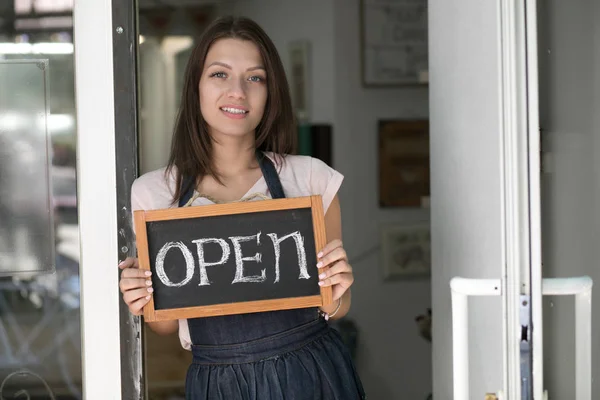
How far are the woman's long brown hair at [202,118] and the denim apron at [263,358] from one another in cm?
5

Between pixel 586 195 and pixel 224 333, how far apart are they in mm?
816

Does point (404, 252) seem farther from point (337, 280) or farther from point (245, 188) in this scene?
point (337, 280)

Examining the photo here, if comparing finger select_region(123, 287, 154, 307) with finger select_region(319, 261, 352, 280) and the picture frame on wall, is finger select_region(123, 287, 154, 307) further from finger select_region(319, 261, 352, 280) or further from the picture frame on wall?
the picture frame on wall

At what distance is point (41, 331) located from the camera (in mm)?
1862

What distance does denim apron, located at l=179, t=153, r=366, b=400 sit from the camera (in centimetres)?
162

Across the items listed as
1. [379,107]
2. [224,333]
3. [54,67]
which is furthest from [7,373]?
[379,107]

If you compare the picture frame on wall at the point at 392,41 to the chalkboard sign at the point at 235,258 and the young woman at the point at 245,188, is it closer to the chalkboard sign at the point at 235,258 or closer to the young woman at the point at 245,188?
the young woman at the point at 245,188

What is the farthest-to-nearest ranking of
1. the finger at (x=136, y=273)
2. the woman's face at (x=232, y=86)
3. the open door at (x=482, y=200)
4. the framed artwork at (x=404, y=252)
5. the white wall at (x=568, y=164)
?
the framed artwork at (x=404, y=252) < the woman's face at (x=232, y=86) < the finger at (x=136, y=273) < the white wall at (x=568, y=164) < the open door at (x=482, y=200)

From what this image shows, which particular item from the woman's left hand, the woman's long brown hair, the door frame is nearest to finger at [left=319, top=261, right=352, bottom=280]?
the woman's left hand

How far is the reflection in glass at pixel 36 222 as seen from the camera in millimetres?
1828

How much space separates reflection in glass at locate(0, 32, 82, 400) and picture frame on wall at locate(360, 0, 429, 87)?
252cm

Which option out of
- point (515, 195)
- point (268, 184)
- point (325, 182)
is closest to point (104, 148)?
point (268, 184)

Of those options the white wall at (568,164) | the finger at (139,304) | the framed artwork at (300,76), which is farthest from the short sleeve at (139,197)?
the framed artwork at (300,76)

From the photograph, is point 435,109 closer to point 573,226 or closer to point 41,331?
point 573,226
